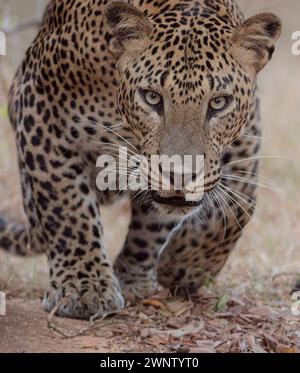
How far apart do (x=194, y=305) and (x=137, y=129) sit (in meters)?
1.49

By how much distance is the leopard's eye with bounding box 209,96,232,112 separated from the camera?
598 cm

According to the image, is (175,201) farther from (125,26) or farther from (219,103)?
(125,26)

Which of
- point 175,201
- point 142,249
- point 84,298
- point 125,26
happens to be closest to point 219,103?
point 175,201

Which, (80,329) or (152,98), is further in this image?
(80,329)

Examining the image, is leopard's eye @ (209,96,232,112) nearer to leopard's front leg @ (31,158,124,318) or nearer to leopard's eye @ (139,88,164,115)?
leopard's eye @ (139,88,164,115)

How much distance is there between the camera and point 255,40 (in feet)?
20.5

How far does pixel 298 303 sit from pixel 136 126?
1819 mm

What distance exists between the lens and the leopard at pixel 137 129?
5.96 metres

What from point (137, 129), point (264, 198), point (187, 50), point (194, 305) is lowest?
point (264, 198)

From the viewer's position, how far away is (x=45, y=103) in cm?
679

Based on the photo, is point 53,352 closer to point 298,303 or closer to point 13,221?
point 298,303

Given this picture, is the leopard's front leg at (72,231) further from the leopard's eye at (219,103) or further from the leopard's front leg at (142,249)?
the leopard's eye at (219,103)

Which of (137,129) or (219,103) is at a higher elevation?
(219,103)

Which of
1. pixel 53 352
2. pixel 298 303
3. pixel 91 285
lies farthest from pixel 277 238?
pixel 53 352
